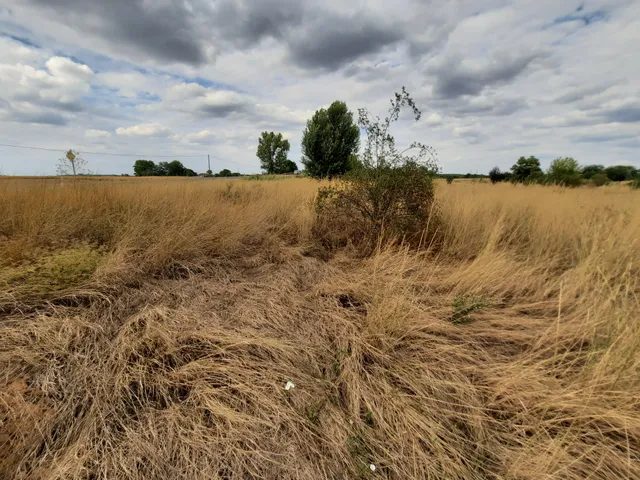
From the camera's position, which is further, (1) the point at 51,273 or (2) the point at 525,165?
(2) the point at 525,165

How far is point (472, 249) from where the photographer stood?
3.52 metres

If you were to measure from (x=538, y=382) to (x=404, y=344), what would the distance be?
2.38 feet

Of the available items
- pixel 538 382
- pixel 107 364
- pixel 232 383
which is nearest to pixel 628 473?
pixel 538 382

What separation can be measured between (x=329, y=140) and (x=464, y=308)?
19.3 meters

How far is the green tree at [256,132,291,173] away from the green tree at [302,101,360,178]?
17.6 m

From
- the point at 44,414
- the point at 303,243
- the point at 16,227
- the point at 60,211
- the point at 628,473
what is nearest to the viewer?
the point at 628,473

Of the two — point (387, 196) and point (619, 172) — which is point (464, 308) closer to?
point (387, 196)

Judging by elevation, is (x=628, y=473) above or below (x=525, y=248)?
below

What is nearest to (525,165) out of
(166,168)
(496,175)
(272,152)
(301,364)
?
(496,175)

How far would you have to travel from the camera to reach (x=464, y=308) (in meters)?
2.07

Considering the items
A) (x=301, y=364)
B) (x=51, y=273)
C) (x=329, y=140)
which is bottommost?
(x=301, y=364)

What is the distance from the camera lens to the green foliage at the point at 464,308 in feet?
6.72

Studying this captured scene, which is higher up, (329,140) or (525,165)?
(329,140)

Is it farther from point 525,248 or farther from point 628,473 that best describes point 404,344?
point 525,248
